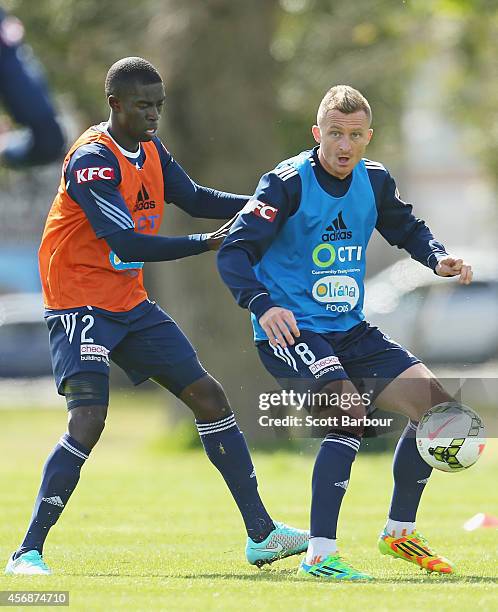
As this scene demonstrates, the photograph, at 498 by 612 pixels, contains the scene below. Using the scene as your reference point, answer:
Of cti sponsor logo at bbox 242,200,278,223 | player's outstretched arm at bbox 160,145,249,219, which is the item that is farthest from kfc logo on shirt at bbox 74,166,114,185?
cti sponsor logo at bbox 242,200,278,223

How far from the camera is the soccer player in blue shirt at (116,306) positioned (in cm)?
721

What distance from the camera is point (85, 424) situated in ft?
23.9

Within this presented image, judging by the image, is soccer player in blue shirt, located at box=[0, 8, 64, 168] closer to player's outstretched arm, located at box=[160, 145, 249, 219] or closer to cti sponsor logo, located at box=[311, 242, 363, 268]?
cti sponsor logo, located at box=[311, 242, 363, 268]

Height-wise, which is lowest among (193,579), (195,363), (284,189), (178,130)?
(193,579)

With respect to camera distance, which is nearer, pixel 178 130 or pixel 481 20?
pixel 178 130

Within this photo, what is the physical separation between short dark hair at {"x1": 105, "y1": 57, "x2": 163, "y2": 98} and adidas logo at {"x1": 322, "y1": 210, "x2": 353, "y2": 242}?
1.09 m

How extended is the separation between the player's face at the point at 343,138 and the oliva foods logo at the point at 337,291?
52 centimetres

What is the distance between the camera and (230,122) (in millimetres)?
16594

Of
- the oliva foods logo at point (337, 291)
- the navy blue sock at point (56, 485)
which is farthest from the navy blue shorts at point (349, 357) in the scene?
the navy blue sock at point (56, 485)

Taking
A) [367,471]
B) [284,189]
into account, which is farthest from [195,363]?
[367,471]

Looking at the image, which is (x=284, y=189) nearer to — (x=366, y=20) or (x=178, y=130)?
(x=178, y=130)

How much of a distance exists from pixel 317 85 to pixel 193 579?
20.3 meters

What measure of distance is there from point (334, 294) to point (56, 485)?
1624mm

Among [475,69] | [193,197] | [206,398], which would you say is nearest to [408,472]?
[206,398]
